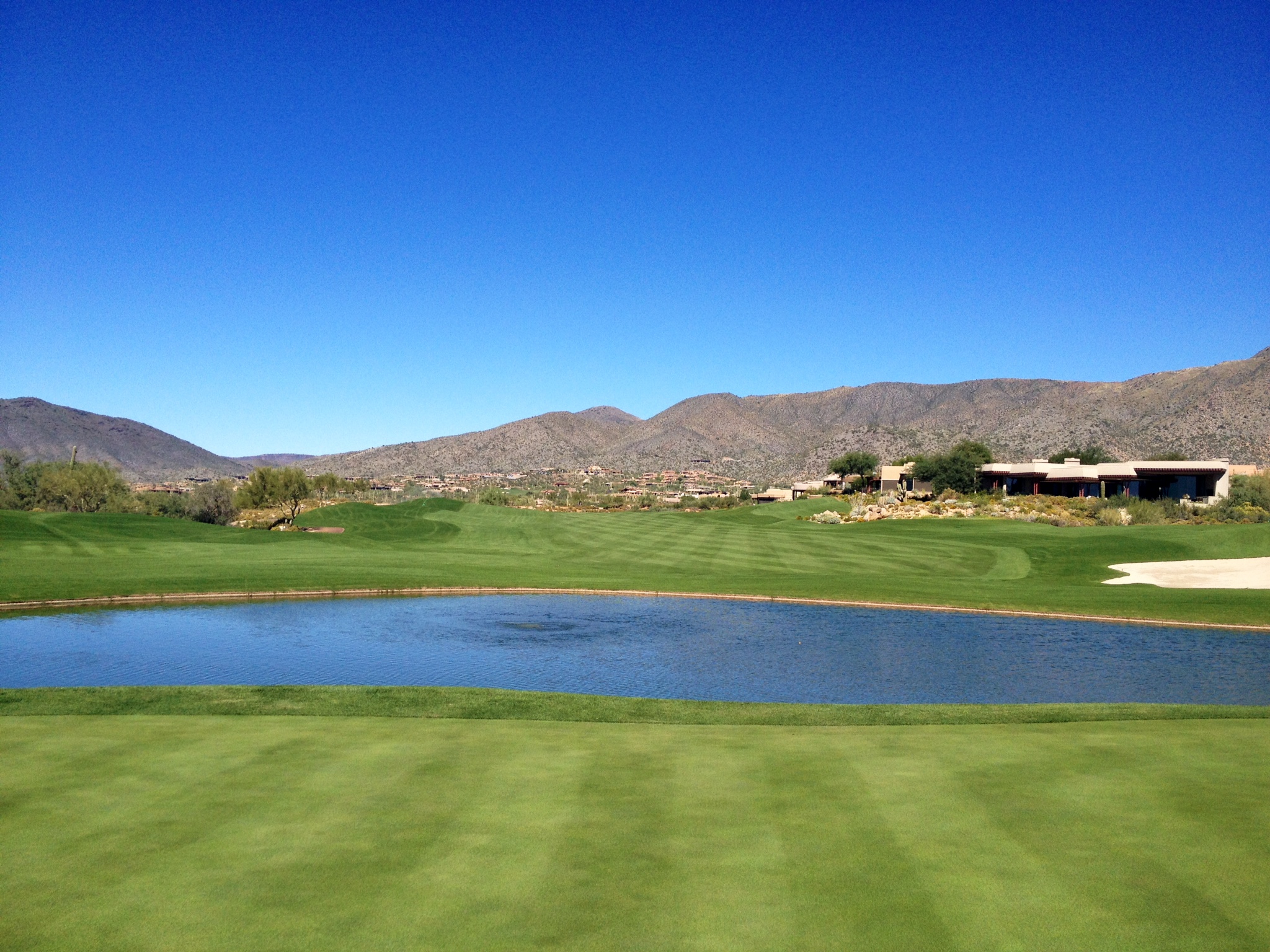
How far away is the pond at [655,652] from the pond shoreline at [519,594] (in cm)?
55

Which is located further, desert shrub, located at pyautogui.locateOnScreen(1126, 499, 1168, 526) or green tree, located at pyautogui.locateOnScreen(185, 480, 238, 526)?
green tree, located at pyautogui.locateOnScreen(185, 480, 238, 526)

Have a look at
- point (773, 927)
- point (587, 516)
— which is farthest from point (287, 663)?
point (587, 516)

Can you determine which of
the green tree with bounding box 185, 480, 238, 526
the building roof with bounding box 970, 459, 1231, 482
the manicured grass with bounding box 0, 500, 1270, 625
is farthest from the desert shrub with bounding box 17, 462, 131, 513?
the building roof with bounding box 970, 459, 1231, 482

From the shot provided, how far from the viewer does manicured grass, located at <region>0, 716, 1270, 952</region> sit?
4.48 metres

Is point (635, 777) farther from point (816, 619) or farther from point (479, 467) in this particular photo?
point (479, 467)

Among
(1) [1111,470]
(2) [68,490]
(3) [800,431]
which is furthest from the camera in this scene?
(3) [800,431]

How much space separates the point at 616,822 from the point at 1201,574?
2816 cm

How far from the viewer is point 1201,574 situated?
89.9 ft

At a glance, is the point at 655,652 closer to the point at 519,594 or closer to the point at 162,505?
the point at 519,594

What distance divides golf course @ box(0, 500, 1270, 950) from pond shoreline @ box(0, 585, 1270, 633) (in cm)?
1124

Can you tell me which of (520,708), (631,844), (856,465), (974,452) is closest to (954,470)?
(974,452)

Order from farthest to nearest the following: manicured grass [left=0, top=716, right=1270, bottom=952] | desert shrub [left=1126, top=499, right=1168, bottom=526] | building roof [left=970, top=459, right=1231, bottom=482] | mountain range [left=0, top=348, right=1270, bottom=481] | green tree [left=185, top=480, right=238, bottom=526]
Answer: mountain range [left=0, top=348, right=1270, bottom=481] → green tree [left=185, top=480, right=238, bottom=526] → building roof [left=970, top=459, right=1231, bottom=482] → desert shrub [left=1126, top=499, right=1168, bottom=526] → manicured grass [left=0, top=716, right=1270, bottom=952]

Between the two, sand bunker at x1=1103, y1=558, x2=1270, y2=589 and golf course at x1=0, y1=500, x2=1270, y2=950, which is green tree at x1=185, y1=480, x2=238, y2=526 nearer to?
golf course at x1=0, y1=500, x2=1270, y2=950

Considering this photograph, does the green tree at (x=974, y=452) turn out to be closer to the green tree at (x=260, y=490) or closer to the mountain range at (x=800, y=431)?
the mountain range at (x=800, y=431)
